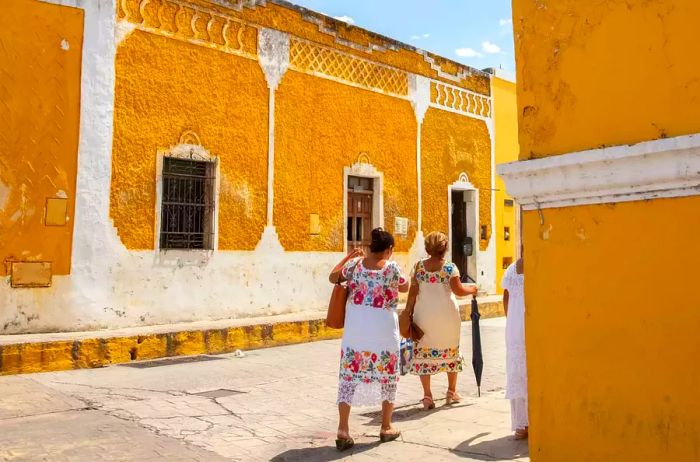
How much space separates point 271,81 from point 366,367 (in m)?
7.12

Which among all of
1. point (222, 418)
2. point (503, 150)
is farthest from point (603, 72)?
point (503, 150)

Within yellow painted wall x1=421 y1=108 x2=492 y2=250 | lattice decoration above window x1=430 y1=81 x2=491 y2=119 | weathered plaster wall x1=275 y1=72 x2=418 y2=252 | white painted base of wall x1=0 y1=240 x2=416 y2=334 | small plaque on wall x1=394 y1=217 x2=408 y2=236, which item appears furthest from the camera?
lattice decoration above window x1=430 y1=81 x2=491 y2=119

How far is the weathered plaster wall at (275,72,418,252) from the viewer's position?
34.9ft

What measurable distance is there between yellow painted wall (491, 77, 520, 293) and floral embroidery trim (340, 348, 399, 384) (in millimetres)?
10915

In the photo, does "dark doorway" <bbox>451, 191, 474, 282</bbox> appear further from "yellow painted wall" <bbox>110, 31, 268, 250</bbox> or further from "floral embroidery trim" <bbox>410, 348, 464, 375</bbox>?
"floral embroidery trim" <bbox>410, 348, 464, 375</bbox>

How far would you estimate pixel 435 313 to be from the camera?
5.29m

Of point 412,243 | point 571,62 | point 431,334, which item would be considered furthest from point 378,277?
point 412,243

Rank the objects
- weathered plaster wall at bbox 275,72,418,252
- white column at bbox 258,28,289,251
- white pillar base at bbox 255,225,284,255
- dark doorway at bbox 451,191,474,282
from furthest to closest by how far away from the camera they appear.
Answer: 1. dark doorway at bbox 451,191,474,282
2. weathered plaster wall at bbox 275,72,418,252
3. white column at bbox 258,28,289,251
4. white pillar base at bbox 255,225,284,255

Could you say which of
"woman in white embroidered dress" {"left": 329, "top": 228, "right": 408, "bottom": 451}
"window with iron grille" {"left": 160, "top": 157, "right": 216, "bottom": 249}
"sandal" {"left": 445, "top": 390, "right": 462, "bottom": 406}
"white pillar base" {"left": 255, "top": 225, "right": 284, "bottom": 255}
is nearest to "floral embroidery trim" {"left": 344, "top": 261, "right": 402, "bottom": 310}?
"woman in white embroidered dress" {"left": 329, "top": 228, "right": 408, "bottom": 451}

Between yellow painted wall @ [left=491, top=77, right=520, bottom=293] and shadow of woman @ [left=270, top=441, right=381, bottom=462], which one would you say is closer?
shadow of woman @ [left=270, top=441, right=381, bottom=462]

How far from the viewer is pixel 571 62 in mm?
2619

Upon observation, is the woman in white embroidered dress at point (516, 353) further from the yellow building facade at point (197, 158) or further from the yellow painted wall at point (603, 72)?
the yellow building facade at point (197, 158)

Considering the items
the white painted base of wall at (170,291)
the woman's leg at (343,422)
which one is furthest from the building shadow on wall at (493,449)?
the white painted base of wall at (170,291)

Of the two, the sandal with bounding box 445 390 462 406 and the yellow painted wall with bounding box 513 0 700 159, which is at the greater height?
the yellow painted wall with bounding box 513 0 700 159
